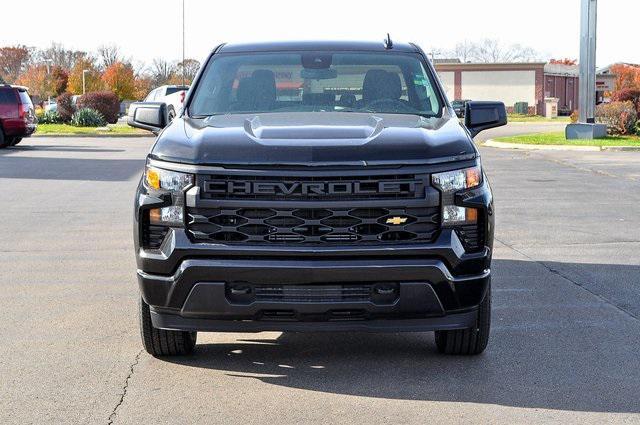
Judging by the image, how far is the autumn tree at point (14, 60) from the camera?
414ft

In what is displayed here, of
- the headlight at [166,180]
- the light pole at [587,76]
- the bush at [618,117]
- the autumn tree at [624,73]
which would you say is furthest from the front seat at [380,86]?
the autumn tree at [624,73]

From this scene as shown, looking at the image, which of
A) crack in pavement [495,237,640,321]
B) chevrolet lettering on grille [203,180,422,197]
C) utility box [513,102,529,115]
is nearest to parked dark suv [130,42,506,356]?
chevrolet lettering on grille [203,180,422,197]

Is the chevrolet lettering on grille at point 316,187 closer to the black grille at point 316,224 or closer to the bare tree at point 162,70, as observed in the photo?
the black grille at point 316,224

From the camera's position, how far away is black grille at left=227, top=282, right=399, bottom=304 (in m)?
5.60

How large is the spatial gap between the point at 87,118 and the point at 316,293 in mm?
43003

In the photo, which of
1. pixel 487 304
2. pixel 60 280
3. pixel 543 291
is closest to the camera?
pixel 487 304

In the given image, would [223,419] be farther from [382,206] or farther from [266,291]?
[382,206]

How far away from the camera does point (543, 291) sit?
852cm

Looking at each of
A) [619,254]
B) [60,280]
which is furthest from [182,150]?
[619,254]

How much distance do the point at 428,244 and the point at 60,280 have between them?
4.48 m

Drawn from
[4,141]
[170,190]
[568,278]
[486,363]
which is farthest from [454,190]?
[4,141]

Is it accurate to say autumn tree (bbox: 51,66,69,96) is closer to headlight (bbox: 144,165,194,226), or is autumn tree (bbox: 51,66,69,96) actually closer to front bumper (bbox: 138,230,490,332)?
headlight (bbox: 144,165,194,226)

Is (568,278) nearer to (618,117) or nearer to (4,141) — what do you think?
(4,141)

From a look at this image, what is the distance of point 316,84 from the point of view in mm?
7254
